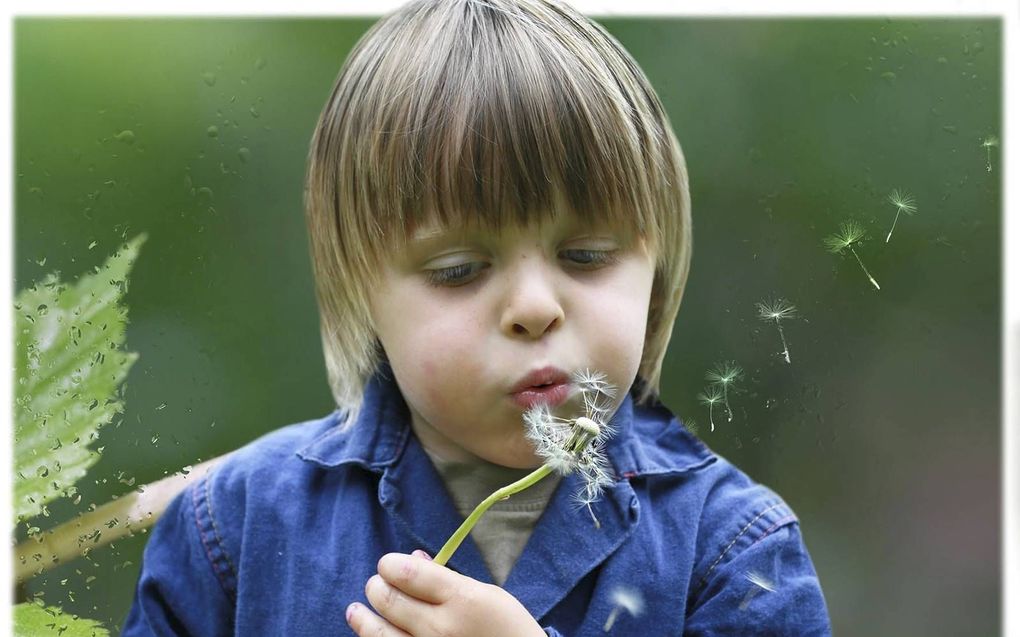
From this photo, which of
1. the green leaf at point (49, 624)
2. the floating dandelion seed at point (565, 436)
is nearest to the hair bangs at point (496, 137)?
the floating dandelion seed at point (565, 436)

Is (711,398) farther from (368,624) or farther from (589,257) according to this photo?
(368,624)

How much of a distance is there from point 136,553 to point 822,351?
51cm

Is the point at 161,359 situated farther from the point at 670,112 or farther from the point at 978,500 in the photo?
the point at 978,500

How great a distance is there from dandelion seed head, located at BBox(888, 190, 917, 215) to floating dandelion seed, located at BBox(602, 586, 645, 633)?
1.11 ft

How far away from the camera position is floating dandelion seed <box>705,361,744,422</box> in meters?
0.74

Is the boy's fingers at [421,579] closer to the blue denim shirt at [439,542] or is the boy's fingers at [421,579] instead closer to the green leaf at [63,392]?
the blue denim shirt at [439,542]

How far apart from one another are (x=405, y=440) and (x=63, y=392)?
0.24 meters

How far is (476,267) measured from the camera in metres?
0.63

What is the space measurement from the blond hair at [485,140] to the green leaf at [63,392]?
16 centimetres

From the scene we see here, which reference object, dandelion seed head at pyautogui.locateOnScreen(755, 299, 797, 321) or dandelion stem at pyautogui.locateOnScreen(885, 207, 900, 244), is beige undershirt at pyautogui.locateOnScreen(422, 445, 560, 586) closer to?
dandelion seed head at pyautogui.locateOnScreen(755, 299, 797, 321)

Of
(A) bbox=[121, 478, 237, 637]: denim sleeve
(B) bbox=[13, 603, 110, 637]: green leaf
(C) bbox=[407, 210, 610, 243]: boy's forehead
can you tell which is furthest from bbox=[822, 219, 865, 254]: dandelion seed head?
(B) bbox=[13, 603, 110, 637]: green leaf

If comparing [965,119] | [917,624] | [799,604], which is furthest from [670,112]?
[917,624]

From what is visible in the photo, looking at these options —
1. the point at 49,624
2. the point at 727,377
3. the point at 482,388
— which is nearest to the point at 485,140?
the point at 482,388

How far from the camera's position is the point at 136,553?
0.77 meters
